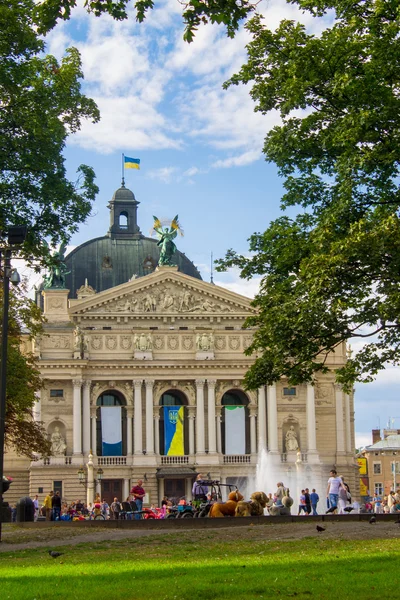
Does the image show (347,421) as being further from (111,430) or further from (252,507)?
(252,507)

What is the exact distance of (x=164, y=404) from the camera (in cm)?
9406

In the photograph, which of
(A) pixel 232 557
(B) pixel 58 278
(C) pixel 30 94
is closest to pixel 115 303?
(B) pixel 58 278

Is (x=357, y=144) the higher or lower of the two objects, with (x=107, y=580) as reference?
higher

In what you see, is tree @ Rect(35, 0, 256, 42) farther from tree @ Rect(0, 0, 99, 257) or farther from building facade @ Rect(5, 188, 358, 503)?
building facade @ Rect(5, 188, 358, 503)

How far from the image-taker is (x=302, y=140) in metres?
34.2

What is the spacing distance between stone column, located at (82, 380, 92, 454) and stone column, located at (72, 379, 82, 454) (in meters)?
0.56

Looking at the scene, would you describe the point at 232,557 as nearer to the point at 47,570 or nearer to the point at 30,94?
the point at 47,570

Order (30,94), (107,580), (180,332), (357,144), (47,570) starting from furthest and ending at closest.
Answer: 1. (180,332)
2. (30,94)
3. (357,144)
4. (47,570)
5. (107,580)

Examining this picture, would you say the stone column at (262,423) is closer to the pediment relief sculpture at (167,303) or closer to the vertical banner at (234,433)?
the vertical banner at (234,433)

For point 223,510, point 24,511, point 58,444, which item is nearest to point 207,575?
point 223,510

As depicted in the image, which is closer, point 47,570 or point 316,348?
point 47,570

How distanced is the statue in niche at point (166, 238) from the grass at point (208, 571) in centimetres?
7011

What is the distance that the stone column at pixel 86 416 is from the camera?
8994cm

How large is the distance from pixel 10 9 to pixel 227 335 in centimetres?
6151
